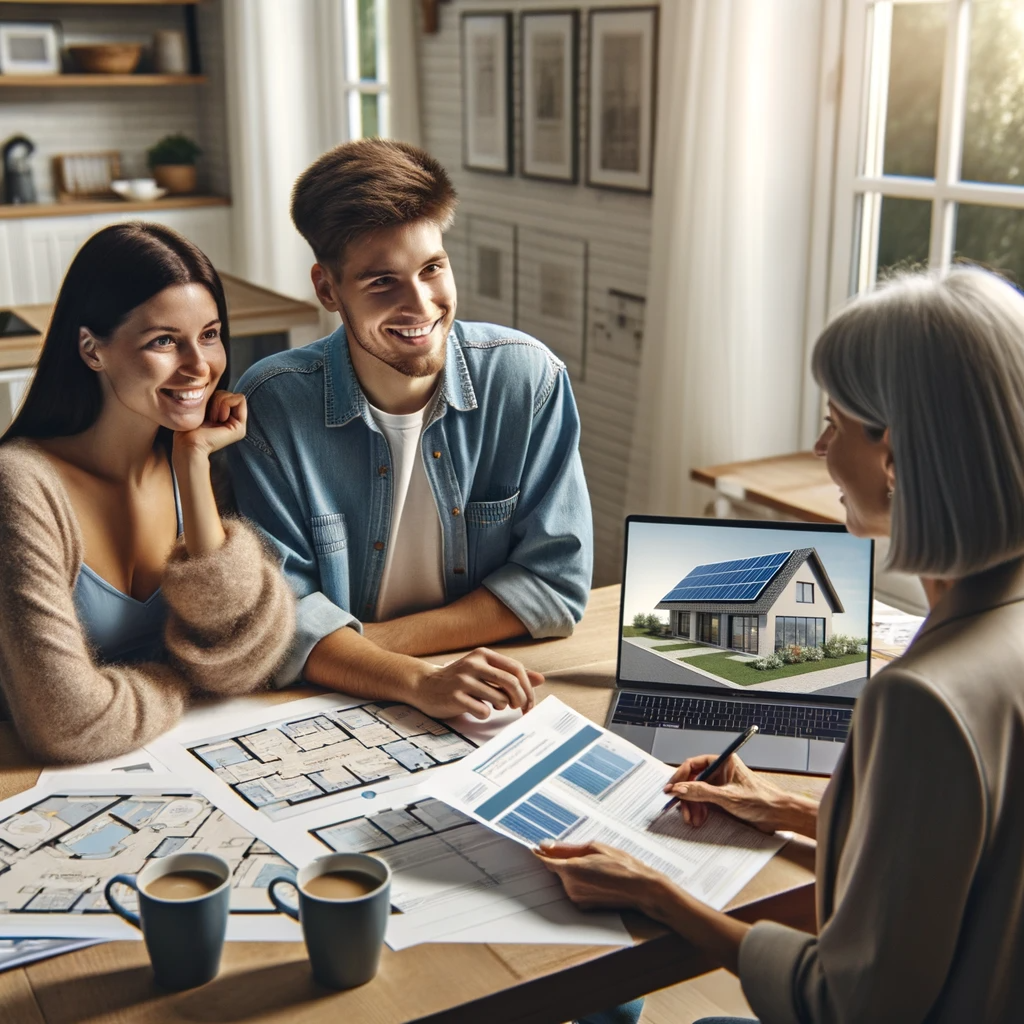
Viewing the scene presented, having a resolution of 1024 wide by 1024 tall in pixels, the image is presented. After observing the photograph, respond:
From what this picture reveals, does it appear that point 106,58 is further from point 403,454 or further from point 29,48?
point 403,454

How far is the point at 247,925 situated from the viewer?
3.57ft

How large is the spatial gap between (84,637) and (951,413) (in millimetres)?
979

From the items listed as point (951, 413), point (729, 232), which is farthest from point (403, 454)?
point (729, 232)

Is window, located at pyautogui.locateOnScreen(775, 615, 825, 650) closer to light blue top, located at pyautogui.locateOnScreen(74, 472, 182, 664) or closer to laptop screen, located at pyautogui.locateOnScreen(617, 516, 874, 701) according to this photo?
laptop screen, located at pyautogui.locateOnScreen(617, 516, 874, 701)

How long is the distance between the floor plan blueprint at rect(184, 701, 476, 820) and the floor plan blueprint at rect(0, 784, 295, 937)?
0.20ft

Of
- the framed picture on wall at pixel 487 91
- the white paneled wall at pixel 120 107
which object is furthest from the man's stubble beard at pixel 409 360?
the white paneled wall at pixel 120 107

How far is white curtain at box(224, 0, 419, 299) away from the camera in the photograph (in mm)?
5348

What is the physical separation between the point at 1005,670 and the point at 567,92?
3.13 metres

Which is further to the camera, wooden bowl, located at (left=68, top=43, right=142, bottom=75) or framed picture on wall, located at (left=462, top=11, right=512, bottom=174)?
wooden bowl, located at (left=68, top=43, right=142, bottom=75)

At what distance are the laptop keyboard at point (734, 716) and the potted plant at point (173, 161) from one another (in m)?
5.20

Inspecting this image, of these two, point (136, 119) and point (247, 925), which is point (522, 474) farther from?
point (136, 119)

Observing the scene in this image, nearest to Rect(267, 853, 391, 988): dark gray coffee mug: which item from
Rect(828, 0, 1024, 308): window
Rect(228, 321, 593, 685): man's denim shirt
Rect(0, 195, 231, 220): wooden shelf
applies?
Rect(228, 321, 593, 685): man's denim shirt

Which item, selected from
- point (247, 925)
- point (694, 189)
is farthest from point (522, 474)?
point (694, 189)

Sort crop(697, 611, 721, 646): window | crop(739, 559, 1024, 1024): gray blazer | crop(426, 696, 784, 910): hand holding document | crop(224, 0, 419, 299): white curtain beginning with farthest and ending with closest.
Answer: crop(224, 0, 419, 299): white curtain, crop(697, 611, 721, 646): window, crop(426, 696, 784, 910): hand holding document, crop(739, 559, 1024, 1024): gray blazer
